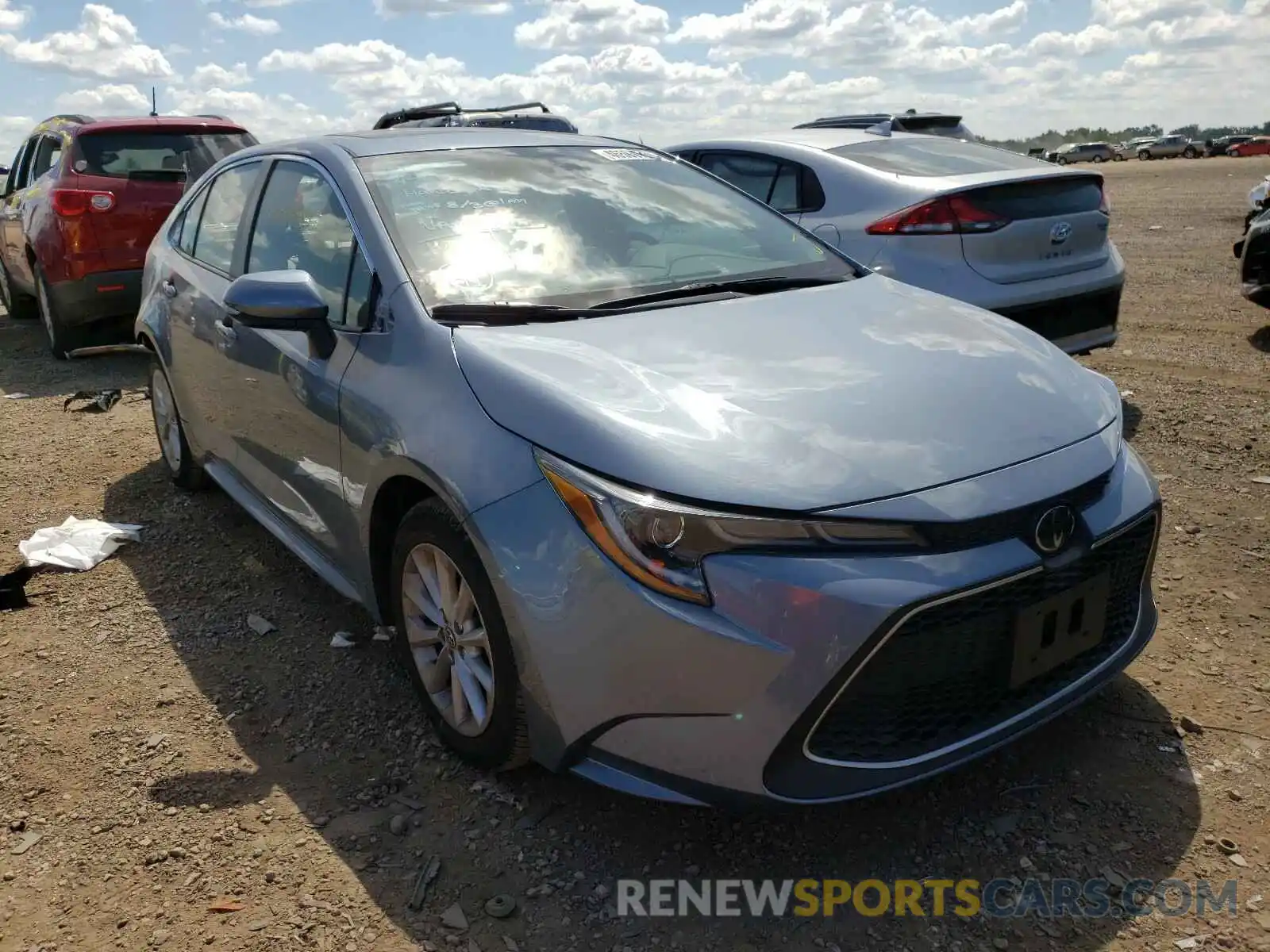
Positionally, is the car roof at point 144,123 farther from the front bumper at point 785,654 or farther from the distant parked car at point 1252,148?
the distant parked car at point 1252,148

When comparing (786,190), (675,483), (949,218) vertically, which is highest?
(786,190)

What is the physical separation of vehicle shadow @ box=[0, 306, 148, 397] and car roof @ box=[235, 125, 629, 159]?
434 centimetres

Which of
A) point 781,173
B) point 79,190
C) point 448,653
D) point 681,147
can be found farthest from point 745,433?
point 79,190

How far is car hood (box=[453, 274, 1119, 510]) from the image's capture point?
214 centimetres

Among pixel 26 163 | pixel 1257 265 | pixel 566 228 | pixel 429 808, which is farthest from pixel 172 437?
pixel 1257 265

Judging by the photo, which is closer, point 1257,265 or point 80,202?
point 1257,265

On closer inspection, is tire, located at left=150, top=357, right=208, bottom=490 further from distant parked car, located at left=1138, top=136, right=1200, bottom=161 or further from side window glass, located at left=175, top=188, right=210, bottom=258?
distant parked car, located at left=1138, top=136, right=1200, bottom=161

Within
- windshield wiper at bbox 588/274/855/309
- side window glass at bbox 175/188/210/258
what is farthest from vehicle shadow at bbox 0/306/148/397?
windshield wiper at bbox 588/274/855/309

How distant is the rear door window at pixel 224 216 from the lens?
4.01 meters

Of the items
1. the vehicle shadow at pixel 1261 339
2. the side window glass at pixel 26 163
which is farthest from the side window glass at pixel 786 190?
the side window glass at pixel 26 163

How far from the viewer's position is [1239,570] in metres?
3.64

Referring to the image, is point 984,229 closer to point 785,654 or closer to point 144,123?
point 785,654

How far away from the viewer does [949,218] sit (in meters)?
5.12

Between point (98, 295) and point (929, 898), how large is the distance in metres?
7.34
